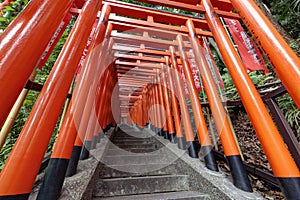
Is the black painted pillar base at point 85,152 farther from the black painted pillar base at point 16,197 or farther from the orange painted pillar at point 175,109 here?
the orange painted pillar at point 175,109

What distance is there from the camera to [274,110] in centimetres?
144

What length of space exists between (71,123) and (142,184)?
3.55 feet

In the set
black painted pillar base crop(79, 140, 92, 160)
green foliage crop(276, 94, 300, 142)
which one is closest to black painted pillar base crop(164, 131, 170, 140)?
black painted pillar base crop(79, 140, 92, 160)

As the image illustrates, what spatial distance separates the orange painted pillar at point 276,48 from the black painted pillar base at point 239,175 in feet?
2.71

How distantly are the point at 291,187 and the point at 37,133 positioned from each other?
1.77 metres

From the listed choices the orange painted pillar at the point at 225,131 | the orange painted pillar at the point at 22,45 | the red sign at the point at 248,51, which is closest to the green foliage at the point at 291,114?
the red sign at the point at 248,51

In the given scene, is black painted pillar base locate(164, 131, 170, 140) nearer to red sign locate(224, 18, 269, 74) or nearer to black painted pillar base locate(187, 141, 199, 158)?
black painted pillar base locate(187, 141, 199, 158)

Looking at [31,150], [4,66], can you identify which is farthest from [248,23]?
[31,150]

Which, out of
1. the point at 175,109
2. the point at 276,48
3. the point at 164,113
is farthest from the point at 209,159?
the point at 164,113

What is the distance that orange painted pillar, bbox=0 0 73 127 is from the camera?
2.15 feet

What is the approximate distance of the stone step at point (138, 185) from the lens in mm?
1612

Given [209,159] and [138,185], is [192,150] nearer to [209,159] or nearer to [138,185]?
[209,159]

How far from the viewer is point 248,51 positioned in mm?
2496

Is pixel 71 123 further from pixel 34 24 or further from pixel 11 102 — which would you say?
pixel 34 24
